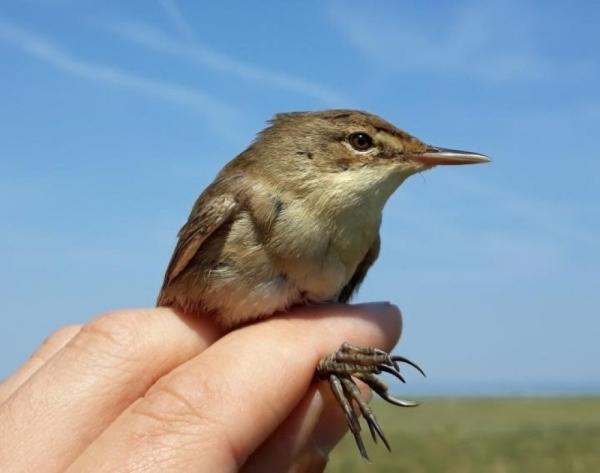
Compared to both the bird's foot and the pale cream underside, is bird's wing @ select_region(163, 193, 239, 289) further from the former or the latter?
the bird's foot

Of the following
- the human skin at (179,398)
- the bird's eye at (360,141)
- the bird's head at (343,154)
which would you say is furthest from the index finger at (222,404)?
the bird's eye at (360,141)

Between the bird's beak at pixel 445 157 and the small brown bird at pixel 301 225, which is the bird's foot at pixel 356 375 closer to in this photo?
the small brown bird at pixel 301 225

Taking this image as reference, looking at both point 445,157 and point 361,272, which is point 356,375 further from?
point 445,157

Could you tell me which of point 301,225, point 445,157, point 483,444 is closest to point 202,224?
point 301,225

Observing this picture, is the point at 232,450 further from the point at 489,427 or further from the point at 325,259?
the point at 489,427

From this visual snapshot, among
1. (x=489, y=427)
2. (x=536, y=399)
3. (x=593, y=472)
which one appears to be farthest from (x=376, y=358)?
(x=536, y=399)

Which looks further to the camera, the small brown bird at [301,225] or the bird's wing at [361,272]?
the bird's wing at [361,272]
